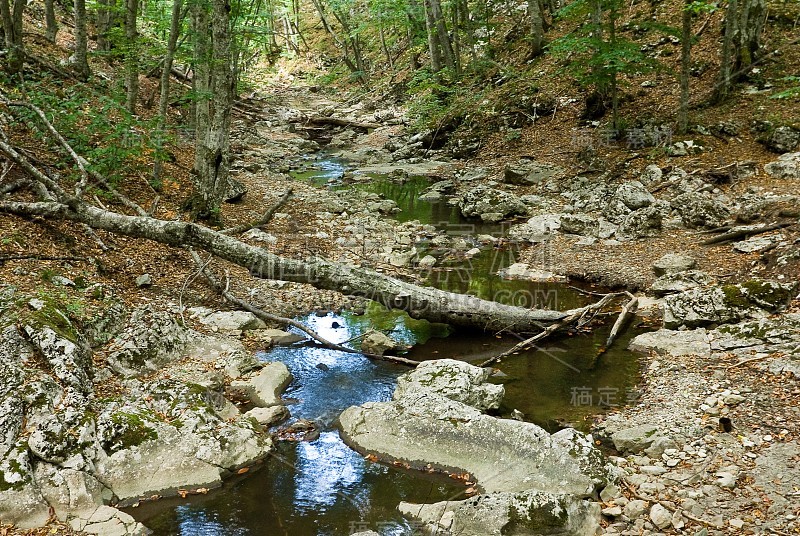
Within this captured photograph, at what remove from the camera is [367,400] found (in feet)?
23.6

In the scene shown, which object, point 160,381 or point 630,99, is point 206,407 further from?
point 630,99

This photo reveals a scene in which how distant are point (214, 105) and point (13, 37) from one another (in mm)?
7106

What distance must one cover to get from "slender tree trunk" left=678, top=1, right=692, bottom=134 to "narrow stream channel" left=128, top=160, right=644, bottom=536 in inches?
302

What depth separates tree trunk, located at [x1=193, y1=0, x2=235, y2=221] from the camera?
11.2 metres

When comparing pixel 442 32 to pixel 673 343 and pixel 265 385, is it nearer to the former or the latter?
pixel 673 343

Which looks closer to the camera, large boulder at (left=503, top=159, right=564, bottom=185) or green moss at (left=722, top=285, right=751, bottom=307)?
green moss at (left=722, top=285, right=751, bottom=307)

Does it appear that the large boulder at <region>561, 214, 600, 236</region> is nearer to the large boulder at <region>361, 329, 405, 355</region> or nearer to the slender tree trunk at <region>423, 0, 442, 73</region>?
the large boulder at <region>361, 329, 405, 355</region>

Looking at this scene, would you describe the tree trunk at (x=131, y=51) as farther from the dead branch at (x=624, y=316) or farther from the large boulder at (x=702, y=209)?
the large boulder at (x=702, y=209)

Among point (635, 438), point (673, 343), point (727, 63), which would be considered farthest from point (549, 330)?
point (727, 63)

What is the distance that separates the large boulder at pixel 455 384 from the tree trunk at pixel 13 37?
494 inches

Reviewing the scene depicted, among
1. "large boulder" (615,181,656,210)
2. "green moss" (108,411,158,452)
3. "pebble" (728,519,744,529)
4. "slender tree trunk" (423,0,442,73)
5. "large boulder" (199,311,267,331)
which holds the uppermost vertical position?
"slender tree trunk" (423,0,442,73)

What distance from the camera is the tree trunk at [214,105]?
1118 cm

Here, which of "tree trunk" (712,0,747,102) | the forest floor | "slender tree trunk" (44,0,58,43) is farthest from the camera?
"slender tree trunk" (44,0,58,43)

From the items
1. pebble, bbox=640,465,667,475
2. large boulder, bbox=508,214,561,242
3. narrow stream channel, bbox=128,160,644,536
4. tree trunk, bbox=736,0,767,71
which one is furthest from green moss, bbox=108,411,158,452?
tree trunk, bbox=736,0,767,71
